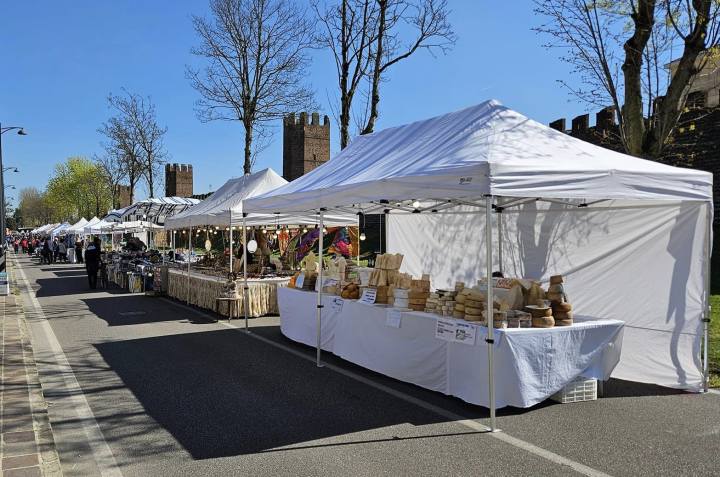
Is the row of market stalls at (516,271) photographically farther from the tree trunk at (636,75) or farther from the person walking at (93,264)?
the person walking at (93,264)

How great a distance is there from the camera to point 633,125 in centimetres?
807

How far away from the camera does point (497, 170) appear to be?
16.0ft

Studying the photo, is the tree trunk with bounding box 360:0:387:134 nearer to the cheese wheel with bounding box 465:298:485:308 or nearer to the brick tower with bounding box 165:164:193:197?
the cheese wheel with bounding box 465:298:485:308

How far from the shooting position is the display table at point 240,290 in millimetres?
11984

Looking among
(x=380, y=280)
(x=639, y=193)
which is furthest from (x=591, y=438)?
(x=380, y=280)

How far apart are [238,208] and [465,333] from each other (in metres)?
7.68

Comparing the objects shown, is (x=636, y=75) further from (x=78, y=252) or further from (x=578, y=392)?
(x=78, y=252)

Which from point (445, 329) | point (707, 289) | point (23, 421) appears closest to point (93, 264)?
point (23, 421)

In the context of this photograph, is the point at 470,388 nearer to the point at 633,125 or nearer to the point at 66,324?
the point at 633,125

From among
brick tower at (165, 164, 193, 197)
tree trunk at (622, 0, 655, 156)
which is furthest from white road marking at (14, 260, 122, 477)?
brick tower at (165, 164, 193, 197)

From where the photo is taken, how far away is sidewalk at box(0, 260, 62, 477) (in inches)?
164

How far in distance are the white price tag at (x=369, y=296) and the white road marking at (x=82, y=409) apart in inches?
132

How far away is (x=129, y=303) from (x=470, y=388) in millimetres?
11749

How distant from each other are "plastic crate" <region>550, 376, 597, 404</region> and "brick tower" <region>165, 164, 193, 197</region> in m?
64.7
